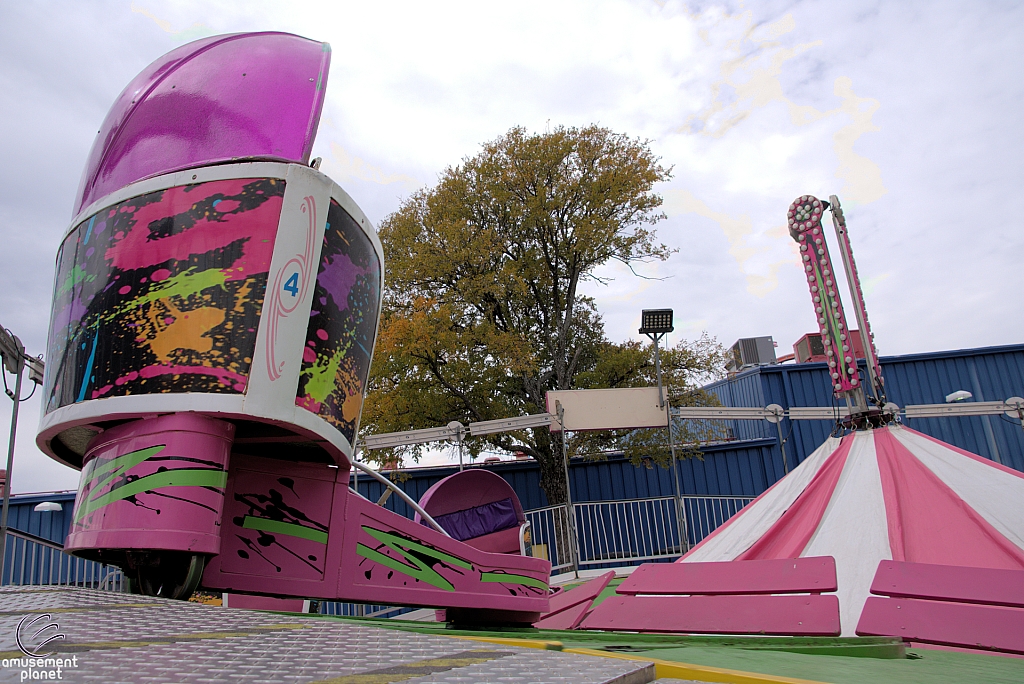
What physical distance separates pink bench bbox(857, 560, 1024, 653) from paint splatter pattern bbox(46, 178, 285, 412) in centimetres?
410

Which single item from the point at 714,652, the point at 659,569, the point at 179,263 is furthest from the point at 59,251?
the point at 659,569

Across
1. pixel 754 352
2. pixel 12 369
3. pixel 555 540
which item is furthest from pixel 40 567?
pixel 754 352

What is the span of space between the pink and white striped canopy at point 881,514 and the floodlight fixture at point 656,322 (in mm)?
6530

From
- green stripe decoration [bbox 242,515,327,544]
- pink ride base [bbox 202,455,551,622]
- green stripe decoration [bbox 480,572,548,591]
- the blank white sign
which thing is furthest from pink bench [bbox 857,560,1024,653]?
the blank white sign

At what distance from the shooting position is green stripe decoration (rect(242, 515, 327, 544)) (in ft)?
10.2

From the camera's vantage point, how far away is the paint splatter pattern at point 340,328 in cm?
310

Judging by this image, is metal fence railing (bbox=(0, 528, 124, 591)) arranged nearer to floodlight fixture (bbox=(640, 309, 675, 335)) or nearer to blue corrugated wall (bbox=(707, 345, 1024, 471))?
floodlight fixture (bbox=(640, 309, 675, 335))

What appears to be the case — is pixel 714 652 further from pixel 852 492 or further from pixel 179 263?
pixel 852 492

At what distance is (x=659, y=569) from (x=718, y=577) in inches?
20.9

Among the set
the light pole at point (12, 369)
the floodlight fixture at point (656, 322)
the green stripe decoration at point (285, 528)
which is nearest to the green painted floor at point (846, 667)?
the green stripe decoration at point (285, 528)

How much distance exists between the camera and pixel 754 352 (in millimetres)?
21609

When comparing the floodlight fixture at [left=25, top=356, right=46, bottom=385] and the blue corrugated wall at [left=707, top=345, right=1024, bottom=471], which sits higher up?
the blue corrugated wall at [left=707, top=345, right=1024, bottom=471]

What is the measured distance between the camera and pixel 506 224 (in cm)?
1570

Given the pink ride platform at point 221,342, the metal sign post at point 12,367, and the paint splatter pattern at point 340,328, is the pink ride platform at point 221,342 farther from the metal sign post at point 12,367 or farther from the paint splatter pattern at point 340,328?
the metal sign post at point 12,367
